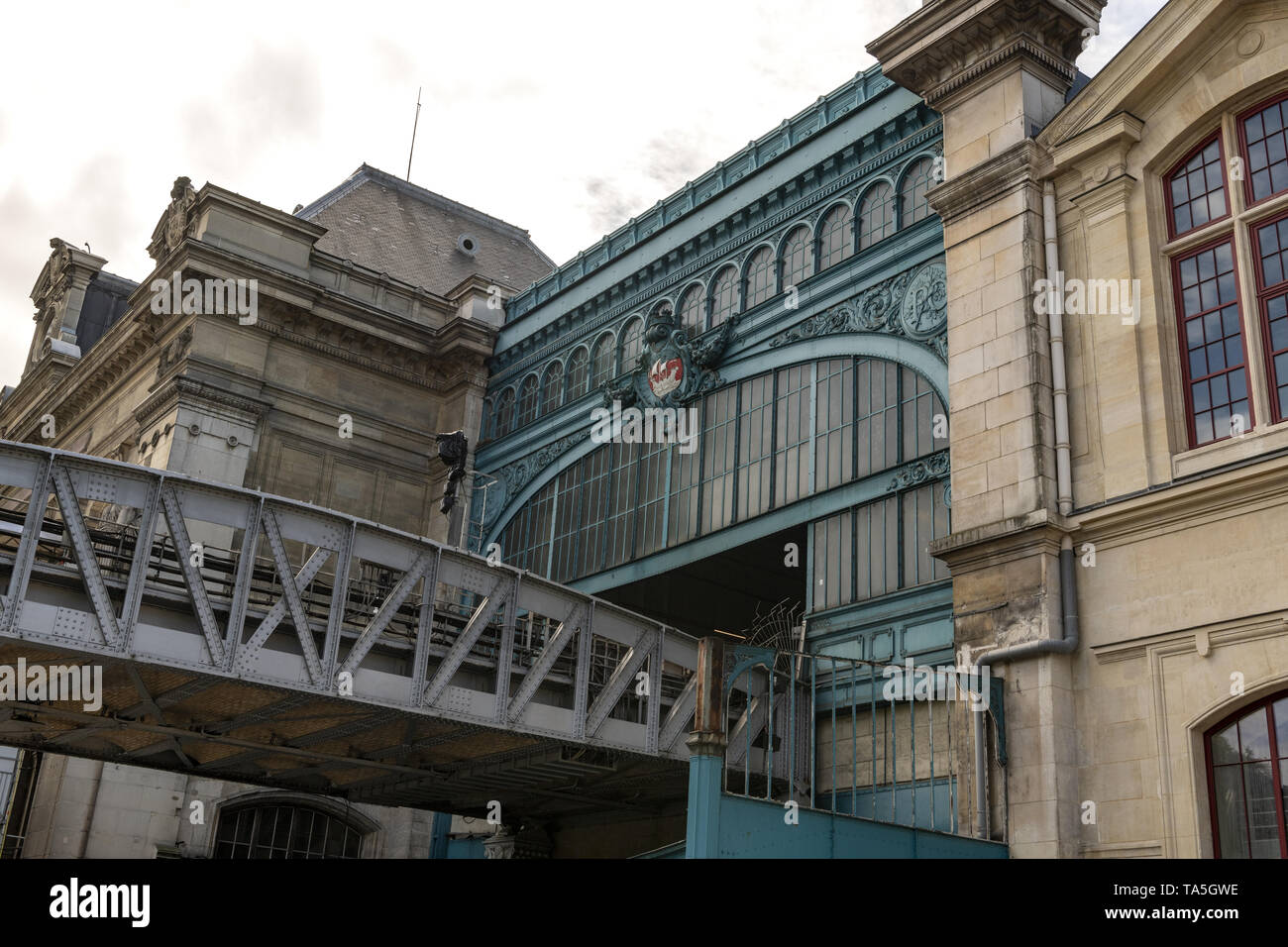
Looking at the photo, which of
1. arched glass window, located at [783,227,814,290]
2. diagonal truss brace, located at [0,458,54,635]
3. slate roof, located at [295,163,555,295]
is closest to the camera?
diagonal truss brace, located at [0,458,54,635]

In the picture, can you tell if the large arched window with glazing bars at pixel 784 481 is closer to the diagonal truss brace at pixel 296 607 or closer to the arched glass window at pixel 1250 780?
the arched glass window at pixel 1250 780

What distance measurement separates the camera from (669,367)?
31.0 meters

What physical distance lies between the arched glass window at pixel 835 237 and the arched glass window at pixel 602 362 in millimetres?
7348

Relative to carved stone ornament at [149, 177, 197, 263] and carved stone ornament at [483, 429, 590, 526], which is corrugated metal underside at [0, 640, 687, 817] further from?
carved stone ornament at [149, 177, 197, 263]

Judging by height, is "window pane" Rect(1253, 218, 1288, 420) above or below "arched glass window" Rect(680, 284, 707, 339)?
below

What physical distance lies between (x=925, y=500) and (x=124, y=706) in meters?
14.1

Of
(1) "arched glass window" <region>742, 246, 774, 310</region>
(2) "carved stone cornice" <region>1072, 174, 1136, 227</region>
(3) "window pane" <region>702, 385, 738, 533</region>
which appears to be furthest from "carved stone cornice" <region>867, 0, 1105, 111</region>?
(3) "window pane" <region>702, 385, 738, 533</region>

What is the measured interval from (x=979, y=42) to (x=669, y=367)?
1025cm

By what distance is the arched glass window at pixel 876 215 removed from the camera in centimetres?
2642

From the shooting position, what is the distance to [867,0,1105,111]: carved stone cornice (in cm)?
2325

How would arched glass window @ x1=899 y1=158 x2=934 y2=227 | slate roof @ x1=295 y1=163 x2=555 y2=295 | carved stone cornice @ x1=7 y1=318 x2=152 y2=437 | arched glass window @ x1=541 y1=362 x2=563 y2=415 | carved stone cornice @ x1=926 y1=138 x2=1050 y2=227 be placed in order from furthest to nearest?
slate roof @ x1=295 y1=163 x2=555 y2=295 < carved stone cornice @ x1=7 y1=318 x2=152 y2=437 < arched glass window @ x1=541 y1=362 x2=563 y2=415 < arched glass window @ x1=899 y1=158 x2=934 y2=227 < carved stone cornice @ x1=926 y1=138 x2=1050 y2=227

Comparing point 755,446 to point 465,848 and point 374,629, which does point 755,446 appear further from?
point 465,848

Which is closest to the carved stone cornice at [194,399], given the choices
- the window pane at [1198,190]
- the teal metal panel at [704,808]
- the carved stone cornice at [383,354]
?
the carved stone cornice at [383,354]

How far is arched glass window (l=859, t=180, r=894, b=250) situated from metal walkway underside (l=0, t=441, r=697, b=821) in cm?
863
